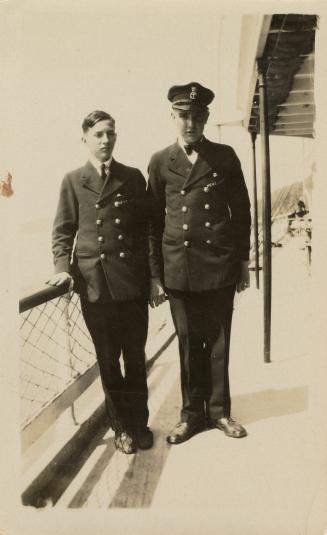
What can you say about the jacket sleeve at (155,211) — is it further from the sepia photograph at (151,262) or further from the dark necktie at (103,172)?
the dark necktie at (103,172)

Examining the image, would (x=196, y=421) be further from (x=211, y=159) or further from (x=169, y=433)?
(x=211, y=159)

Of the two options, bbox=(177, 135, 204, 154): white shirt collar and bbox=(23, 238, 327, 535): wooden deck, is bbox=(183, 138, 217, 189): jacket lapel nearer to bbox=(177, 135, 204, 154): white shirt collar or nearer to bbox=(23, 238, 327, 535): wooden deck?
bbox=(177, 135, 204, 154): white shirt collar

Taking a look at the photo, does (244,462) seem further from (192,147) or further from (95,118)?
(95,118)

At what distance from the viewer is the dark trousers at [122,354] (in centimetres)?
174

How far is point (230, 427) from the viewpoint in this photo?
5.96ft

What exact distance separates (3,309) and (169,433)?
2.55ft

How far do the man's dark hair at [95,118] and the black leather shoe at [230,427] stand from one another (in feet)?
3.82

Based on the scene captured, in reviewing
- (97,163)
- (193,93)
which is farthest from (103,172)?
(193,93)

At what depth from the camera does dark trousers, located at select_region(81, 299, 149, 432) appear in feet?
5.71

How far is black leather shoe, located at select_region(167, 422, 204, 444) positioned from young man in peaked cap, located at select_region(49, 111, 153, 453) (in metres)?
0.29

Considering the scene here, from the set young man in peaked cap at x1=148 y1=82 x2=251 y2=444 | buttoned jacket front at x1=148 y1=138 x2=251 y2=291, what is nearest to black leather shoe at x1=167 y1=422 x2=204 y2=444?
young man in peaked cap at x1=148 y1=82 x2=251 y2=444

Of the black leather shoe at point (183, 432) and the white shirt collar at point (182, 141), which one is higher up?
the white shirt collar at point (182, 141)

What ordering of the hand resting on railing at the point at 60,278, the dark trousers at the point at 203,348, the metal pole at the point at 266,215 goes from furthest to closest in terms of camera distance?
1. the metal pole at the point at 266,215
2. the dark trousers at the point at 203,348
3. the hand resting on railing at the point at 60,278

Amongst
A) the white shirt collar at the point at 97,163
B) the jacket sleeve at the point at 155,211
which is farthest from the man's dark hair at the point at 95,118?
the jacket sleeve at the point at 155,211
